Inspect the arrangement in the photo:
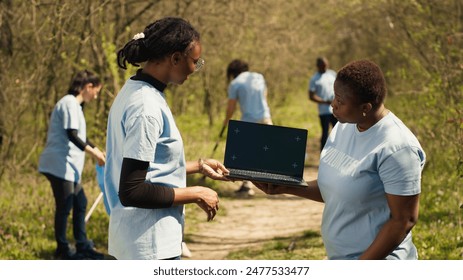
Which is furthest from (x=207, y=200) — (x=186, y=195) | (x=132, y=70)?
(x=132, y=70)

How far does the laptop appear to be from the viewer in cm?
360

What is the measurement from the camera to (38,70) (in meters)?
10.8

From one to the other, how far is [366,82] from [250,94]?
7.81m

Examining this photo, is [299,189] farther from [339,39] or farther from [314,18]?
[339,39]

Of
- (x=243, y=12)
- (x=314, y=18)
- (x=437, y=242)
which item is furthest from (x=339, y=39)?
(x=437, y=242)

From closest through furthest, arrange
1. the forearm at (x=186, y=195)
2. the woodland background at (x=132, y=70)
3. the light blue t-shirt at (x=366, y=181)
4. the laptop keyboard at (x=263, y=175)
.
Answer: the light blue t-shirt at (x=366, y=181) < the forearm at (x=186, y=195) < the laptop keyboard at (x=263, y=175) < the woodland background at (x=132, y=70)

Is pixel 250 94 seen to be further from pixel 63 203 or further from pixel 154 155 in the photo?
pixel 154 155

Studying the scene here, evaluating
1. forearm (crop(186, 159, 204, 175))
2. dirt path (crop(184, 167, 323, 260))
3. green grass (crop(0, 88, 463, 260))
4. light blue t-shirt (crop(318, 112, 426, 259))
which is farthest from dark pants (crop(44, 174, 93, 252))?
light blue t-shirt (crop(318, 112, 426, 259))

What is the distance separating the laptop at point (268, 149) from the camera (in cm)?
360

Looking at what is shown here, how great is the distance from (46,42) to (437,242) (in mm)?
5955

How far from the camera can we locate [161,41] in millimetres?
3338

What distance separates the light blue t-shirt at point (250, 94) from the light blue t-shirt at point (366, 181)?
761cm

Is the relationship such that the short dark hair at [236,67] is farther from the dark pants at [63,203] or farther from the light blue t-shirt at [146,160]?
the light blue t-shirt at [146,160]

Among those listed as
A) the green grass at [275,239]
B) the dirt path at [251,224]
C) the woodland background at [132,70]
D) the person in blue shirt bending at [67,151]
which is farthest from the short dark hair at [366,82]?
the dirt path at [251,224]
